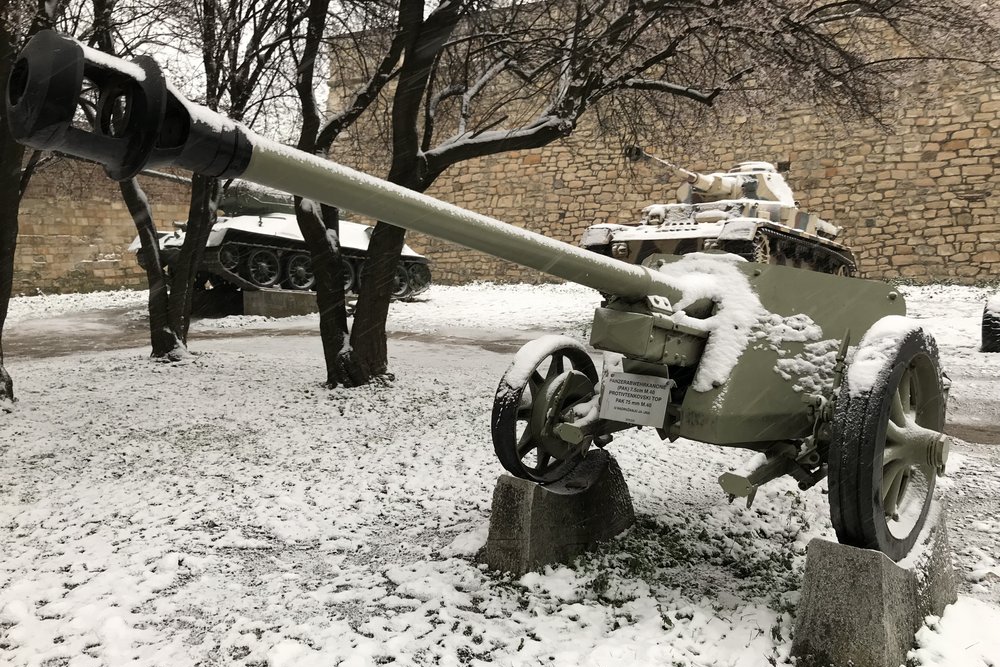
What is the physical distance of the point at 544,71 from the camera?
21.9 feet

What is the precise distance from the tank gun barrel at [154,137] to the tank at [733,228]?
7.35m

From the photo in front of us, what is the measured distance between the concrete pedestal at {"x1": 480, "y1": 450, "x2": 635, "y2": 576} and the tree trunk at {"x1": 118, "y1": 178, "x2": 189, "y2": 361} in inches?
223

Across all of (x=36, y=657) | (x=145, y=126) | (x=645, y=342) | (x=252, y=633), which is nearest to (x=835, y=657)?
(x=645, y=342)

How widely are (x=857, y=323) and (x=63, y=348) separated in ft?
30.9

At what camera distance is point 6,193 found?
537 cm

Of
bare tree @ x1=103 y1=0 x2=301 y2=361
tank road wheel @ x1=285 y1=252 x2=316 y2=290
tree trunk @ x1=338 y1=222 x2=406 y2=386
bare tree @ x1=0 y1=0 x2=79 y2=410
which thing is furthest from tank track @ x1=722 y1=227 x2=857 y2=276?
tank road wheel @ x1=285 y1=252 x2=316 y2=290

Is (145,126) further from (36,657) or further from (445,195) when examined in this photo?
(445,195)

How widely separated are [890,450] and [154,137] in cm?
232

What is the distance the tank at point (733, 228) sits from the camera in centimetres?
907

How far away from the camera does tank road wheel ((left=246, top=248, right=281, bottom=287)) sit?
1278cm

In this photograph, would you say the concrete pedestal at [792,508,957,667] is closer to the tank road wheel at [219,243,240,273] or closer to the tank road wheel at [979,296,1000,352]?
the tank road wheel at [979,296,1000,352]

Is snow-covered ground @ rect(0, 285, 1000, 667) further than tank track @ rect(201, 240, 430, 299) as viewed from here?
No

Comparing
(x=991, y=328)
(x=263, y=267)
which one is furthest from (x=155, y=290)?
(x=991, y=328)

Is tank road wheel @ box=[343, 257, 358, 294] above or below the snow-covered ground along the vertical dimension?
above
